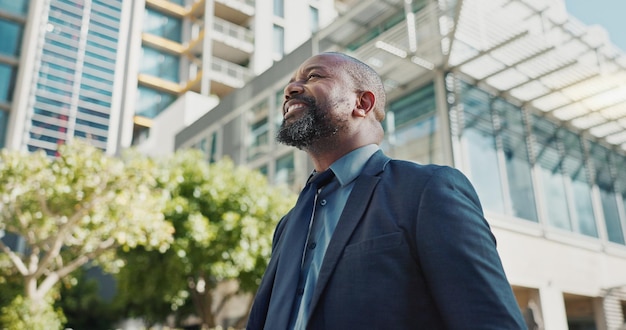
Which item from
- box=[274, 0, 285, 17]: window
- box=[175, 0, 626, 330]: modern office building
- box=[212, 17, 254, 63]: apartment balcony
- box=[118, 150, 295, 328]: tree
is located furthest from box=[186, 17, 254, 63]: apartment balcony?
box=[175, 0, 626, 330]: modern office building

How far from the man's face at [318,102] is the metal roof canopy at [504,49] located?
32.2 ft

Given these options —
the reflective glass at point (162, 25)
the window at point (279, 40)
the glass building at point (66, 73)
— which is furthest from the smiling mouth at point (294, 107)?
the reflective glass at point (162, 25)

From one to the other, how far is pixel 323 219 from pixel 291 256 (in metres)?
0.16

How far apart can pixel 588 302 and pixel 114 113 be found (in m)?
31.4

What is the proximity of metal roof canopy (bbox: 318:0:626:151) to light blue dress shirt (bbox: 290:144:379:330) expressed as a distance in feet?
32.8

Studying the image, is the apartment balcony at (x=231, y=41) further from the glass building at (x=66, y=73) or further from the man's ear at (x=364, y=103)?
the man's ear at (x=364, y=103)

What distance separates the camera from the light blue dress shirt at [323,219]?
5.17 ft

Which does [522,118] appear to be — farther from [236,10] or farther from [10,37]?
[10,37]

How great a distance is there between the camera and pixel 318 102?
6.19ft

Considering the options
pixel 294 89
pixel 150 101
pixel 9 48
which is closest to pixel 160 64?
pixel 150 101

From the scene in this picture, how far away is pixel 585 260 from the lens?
46.3ft

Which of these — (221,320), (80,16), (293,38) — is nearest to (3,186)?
(221,320)

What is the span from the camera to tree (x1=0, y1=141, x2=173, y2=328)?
450 inches

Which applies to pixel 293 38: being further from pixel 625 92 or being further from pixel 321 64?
pixel 321 64
